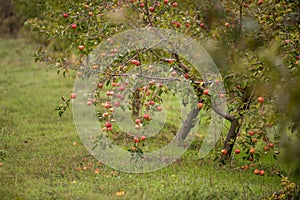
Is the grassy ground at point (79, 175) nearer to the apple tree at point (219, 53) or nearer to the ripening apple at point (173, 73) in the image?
the apple tree at point (219, 53)

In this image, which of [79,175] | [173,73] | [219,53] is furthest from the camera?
[219,53]

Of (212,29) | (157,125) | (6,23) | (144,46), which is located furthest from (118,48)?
(6,23)

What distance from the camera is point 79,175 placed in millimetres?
6410

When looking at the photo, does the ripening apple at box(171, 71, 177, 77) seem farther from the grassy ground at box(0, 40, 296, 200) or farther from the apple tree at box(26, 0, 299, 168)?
the grassy ground at box(0, 40, 296, 200)

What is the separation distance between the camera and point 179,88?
641cm

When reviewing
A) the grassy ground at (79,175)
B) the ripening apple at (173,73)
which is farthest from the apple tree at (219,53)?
the grassy ground at (79,175)

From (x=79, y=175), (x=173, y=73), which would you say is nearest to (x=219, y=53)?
(x=173, y=73)

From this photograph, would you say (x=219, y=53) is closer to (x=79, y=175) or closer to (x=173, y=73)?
(x=173, y=73)

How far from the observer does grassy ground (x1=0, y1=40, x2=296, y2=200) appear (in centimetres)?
568

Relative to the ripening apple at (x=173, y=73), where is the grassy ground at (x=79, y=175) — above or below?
below

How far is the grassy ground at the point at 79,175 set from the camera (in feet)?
18.6

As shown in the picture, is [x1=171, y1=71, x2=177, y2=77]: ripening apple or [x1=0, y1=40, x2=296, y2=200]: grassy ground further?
[x1=171, y1=71, x2=177, y2=77]: ripening apple

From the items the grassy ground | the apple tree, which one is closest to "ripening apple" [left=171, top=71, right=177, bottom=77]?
the apple tree

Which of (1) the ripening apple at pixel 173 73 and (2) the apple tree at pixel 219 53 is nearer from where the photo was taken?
(2) the apple tree at pixel 219 53
